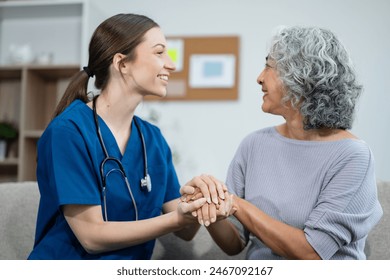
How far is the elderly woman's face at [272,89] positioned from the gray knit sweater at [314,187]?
9cm

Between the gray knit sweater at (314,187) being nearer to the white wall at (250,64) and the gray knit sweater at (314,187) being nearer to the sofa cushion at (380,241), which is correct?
the sofa cushion at (380,241)

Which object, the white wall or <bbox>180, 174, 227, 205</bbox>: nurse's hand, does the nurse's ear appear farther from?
the white wall

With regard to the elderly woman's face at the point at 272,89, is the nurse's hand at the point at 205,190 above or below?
below

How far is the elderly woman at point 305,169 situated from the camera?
1.28 meters

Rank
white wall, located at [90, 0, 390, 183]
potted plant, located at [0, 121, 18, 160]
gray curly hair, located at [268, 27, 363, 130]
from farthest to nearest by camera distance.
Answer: potted plant, located at [0, 121, 18, 160] → white wall, located at [90, 0, 390, 183] → gray curly hair, located at [268, 27, 363, 130]

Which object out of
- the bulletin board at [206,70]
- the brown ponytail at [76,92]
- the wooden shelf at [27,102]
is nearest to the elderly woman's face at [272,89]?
the brown ponytail at [76,92]

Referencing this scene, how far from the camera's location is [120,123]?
1.43m

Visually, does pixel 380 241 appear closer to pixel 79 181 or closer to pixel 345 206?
pixel 345 206

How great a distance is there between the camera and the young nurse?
1.24m

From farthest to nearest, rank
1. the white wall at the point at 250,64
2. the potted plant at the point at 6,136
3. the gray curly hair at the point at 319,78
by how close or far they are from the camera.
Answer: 1. the potted plant at the point at 6,136
2. the white wall at the point at 250,64
3. the gray curly hair at the point at 319,78

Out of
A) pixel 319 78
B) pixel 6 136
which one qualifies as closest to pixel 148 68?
pixel 319 78

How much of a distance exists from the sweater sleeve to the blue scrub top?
419mm

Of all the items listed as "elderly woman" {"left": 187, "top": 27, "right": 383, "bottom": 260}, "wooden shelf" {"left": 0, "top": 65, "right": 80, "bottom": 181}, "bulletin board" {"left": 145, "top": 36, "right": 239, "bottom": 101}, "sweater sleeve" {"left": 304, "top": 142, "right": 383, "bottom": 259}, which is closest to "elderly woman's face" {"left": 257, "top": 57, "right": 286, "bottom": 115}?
"elderly woman" {"left": 187, "top": 27, "right": 383, "bottom": 260}

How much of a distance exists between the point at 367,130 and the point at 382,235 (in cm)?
214
